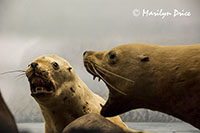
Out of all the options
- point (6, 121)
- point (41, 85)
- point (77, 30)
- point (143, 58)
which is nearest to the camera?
point (6, 121)

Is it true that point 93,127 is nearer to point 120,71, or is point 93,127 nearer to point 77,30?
point 120,71

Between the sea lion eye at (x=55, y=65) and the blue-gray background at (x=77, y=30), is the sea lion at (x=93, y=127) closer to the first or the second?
the sea lion eye at (x=55, y=65)

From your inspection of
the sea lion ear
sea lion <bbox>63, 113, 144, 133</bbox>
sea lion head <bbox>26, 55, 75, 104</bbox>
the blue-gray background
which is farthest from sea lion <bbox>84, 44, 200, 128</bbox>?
the blue-gray background

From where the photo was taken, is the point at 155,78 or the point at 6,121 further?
the point at 155,78

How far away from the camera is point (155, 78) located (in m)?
1.09

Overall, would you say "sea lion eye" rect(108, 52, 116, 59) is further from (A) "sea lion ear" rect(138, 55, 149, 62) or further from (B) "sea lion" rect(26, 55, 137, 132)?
(B) "sea lion" rect(26, 55, 137, 132)

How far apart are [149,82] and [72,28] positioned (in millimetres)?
2023

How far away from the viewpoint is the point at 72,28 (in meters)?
2.96

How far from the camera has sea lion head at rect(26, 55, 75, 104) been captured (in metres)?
1.44

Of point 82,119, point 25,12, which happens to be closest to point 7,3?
point 25,12

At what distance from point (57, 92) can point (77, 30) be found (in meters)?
1.56

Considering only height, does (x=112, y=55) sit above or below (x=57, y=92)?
above

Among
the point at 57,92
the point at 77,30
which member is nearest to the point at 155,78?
the point at 57,92

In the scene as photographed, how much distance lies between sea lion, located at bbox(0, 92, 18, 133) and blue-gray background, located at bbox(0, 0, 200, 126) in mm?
1790
